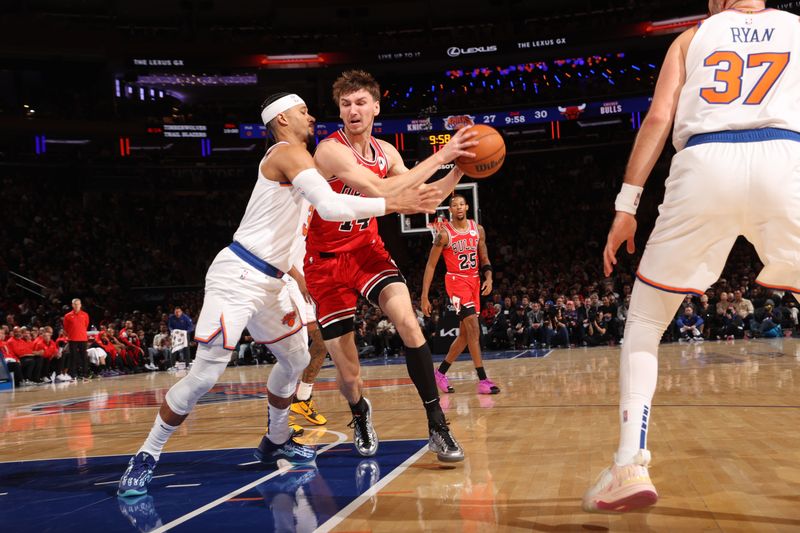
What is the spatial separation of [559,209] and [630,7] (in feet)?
28.5

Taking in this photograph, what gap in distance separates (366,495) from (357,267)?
1676mm

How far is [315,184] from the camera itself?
422 cm

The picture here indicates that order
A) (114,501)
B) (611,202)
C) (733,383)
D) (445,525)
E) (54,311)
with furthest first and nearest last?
(611,202)
(54,311)
(733,383)
(114,501)
(445,525)

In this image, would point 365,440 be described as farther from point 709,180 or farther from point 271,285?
point 709,180

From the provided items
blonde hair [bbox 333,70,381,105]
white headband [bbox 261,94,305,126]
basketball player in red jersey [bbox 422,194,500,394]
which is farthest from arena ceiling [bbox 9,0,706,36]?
white headband [bbox 261,94,305,126]

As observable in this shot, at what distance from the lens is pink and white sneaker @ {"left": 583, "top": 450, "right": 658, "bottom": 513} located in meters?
2.89

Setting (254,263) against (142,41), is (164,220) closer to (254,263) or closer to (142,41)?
(142,41)

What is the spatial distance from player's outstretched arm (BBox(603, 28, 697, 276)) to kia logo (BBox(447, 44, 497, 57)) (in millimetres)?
28224

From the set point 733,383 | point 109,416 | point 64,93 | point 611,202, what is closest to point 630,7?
point 611,202

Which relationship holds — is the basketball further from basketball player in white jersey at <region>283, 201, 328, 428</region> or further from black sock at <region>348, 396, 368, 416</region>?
basketball player in white jersey at <region>283, 201, 328, 428</region>

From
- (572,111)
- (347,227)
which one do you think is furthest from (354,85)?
(572,111)

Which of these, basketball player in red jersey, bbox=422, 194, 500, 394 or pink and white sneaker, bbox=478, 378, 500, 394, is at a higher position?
basketball player in red jersey, bbox=422, 194, 500, 394

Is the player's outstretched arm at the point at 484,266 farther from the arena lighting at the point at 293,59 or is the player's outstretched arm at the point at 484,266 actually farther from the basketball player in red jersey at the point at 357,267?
the arena lighting at the point at 293,59

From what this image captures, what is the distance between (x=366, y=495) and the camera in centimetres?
388
